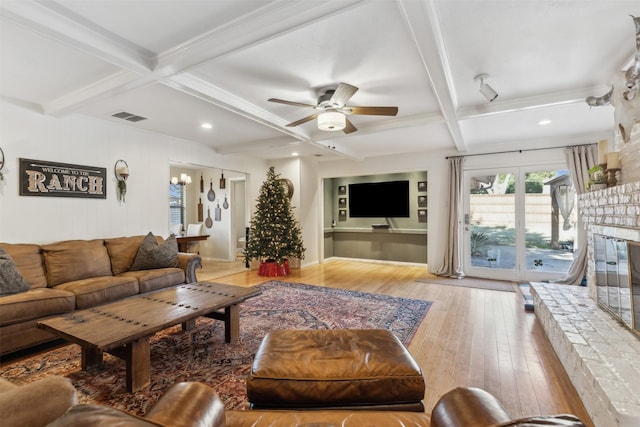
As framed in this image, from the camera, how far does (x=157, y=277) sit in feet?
12.0

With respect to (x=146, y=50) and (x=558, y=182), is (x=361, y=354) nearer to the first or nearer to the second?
(x=146, y=50)

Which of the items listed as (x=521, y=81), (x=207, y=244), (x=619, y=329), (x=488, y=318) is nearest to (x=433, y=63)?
(x=521, y=81)

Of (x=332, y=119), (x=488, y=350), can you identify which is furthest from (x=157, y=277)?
(x=488, y=350)

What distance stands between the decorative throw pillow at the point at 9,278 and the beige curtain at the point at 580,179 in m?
6.62

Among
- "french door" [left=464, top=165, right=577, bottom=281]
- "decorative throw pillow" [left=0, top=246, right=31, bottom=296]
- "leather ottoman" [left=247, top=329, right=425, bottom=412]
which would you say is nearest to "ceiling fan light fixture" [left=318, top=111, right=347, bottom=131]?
"leather ottoman" [left=247, top=329, right=425, bottom=412]

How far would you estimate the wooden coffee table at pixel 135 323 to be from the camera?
6.17 feet

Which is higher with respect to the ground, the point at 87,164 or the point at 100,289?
the point at 87,164

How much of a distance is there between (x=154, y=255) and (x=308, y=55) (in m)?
3.12

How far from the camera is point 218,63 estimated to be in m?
2.52

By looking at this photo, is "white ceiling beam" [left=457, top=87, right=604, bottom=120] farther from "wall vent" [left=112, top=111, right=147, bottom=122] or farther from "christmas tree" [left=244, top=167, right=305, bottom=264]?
"wall vent" [left=112, top=111, right=147, bottom=122]

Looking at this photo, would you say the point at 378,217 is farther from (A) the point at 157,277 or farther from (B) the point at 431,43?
(B) the point at 431,43

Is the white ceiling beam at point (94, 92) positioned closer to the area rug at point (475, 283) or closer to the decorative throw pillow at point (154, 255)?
the decorative throw pillow at point (154, 255)

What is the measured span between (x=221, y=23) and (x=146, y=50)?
2.51 ft

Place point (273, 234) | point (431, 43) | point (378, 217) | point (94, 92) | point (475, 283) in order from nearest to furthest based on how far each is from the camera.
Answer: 1. point (431, 43)
2. point (94, 92)
3. point (475, 283)
4. point (273, 234)
5. point (378, 217)
